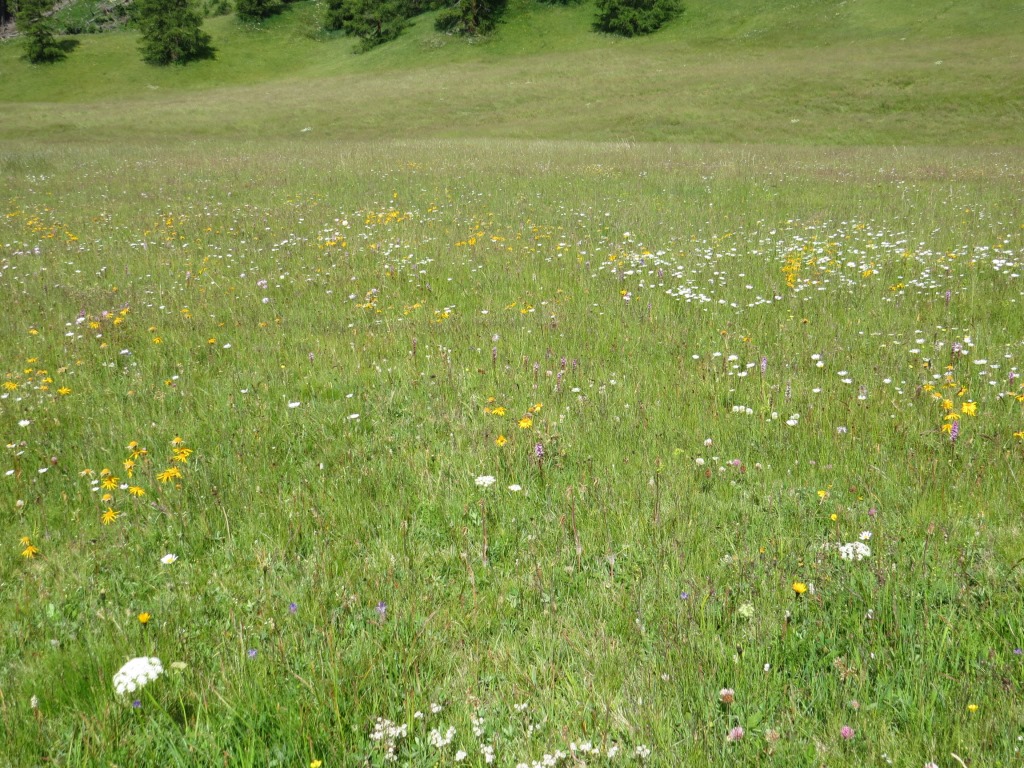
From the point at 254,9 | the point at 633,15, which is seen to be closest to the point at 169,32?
the point at 254,9

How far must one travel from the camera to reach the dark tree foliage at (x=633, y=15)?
7112 cm

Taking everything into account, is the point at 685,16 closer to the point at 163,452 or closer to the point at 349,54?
the point at 349,54

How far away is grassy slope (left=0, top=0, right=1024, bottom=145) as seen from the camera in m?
32.8

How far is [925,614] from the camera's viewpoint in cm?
257

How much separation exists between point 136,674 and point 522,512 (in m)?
1.92

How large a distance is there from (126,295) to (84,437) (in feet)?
13.9

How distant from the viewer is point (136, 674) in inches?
92.7

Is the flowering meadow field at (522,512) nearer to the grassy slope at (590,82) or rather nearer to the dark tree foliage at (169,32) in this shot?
the grassy slope at (590,82)

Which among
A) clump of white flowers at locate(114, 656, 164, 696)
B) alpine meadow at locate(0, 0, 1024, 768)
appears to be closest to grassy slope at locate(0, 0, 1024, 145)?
alpine meadow at locate(0, 0, 1024, 768)

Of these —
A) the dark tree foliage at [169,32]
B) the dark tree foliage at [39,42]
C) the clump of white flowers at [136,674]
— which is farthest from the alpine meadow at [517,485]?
the dark tree foliage at [39,42]

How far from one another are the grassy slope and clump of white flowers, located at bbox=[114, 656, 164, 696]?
32.1 m

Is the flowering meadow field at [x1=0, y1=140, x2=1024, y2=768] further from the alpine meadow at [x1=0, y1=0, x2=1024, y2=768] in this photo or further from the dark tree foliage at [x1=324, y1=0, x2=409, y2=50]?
the dark tree foliage at [x1=324, y1=0, x2=409, y2=50]

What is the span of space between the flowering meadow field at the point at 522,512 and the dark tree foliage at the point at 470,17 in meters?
76.3

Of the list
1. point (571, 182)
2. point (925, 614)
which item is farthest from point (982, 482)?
point (571, 182)
